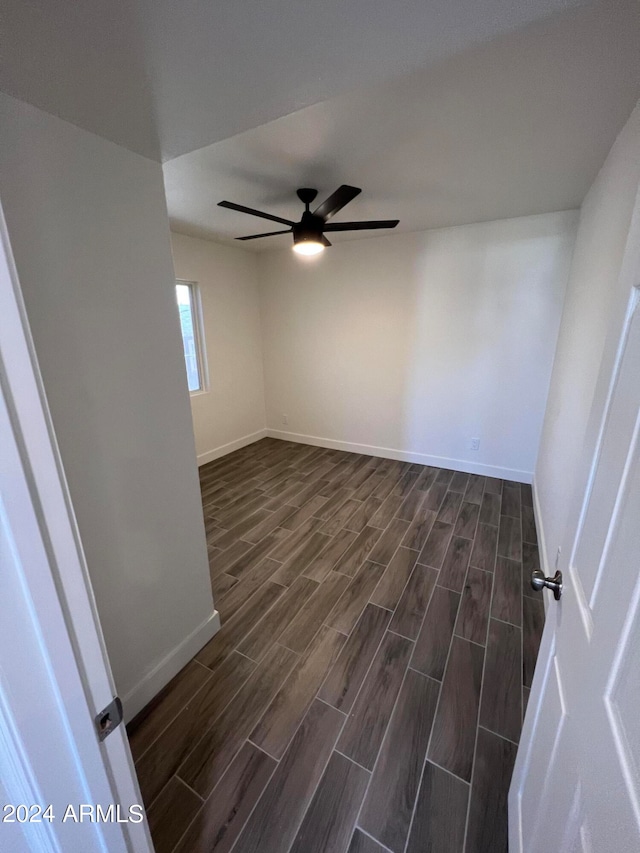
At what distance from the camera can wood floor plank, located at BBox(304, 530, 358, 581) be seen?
2.26 meters

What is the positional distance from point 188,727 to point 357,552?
1389mm

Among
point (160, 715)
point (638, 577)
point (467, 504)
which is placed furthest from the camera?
point (467, 504)

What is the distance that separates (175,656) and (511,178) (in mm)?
3377

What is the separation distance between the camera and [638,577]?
490 millimetres

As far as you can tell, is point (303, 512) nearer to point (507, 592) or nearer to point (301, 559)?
point (301, 559)

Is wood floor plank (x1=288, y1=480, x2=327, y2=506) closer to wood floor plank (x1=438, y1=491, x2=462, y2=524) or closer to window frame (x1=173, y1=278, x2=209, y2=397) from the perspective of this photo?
wood floor plank (x1=438, y1=491, x2=462, y2=524)

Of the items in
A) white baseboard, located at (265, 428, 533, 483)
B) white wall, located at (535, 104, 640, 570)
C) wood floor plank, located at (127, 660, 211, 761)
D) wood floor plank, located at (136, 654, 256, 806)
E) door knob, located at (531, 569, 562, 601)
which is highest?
white wall, located at (535, 104, 640, 570)

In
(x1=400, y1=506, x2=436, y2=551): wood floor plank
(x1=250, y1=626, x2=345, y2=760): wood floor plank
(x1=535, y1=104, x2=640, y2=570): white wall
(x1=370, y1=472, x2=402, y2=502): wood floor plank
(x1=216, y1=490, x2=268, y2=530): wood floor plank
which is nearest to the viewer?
(x1=250, y1=626, x2=345, y2=760): wood floor plank

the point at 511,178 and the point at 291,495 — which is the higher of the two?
the point at 511,178

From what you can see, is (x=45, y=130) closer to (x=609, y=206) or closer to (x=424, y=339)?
(x=609, y=206)

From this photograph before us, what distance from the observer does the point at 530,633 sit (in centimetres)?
180

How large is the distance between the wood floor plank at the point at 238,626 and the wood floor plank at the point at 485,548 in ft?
4.48

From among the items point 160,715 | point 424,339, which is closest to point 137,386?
point 160,715

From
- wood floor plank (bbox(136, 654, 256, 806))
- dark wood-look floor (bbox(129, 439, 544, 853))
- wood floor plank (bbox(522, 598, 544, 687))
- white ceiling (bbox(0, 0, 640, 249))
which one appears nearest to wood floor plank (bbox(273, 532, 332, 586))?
dark wood-look floor (bbox(129, 439, 544, 853))
